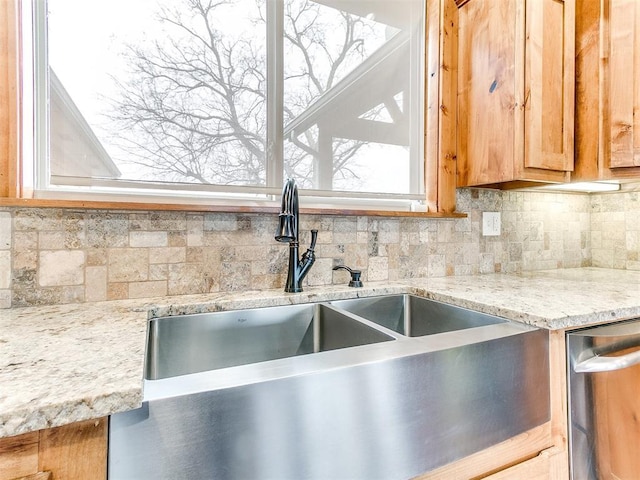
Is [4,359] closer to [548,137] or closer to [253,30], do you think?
[253,30]

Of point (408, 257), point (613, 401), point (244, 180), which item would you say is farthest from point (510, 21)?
point (613, 401)

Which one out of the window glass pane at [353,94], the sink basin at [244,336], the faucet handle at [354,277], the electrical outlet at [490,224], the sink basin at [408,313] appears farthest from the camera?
the electrical outlet at [490,224]

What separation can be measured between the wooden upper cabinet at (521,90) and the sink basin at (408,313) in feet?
2.13

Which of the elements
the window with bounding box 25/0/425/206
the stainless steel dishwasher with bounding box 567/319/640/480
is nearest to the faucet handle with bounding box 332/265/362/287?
the window with bounding box 25/0/425/206

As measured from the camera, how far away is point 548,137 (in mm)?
1383

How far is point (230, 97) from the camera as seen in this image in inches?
51.4

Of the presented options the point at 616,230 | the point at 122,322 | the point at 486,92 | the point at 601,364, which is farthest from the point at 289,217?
the point at 616,230

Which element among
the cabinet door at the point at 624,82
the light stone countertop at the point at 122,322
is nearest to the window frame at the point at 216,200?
the light stone countertop at the point at 122,322

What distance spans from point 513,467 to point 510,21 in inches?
60.9

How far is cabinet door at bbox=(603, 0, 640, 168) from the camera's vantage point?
130 cm

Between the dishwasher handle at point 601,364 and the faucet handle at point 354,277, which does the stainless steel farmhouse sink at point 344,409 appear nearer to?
the dishwasher handle at point 601,364

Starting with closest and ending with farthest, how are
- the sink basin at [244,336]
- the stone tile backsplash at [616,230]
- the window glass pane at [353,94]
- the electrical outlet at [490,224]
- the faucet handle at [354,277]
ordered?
the sink basin at [244,336], the faucet handle at [354,277], the window glass pane at [353,94], the electrical outlet at [490,224], the stone tile backsplash at [616,230]

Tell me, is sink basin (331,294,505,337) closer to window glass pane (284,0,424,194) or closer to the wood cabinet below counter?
window glass pane (284,0,424,194)

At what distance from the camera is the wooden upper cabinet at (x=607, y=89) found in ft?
4.30
